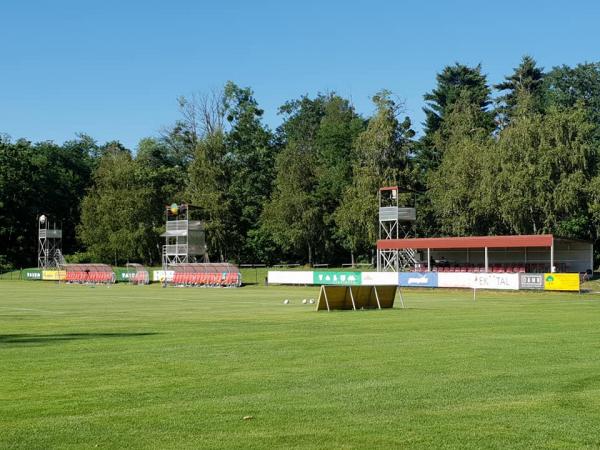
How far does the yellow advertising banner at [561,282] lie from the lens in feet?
170

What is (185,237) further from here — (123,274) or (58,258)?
(58,258)

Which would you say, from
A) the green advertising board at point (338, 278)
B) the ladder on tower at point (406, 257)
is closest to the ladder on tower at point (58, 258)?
the green advertising board at point (338, 278)

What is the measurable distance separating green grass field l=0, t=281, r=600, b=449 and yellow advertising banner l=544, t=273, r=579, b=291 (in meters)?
30.3

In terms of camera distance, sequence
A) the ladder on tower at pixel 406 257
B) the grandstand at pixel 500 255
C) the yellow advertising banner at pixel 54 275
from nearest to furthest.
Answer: the grandstand at pixel 500 255 < the ladder on tower at pixel 406 257 < the yellow advertising banner at pixel 54 275

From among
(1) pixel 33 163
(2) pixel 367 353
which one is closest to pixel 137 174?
(1) pixel 33 163

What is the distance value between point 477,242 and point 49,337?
48357 millimetres

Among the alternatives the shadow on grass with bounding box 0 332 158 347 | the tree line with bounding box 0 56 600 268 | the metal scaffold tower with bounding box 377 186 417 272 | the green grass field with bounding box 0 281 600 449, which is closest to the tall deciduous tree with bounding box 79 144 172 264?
the tree line with bounding box 0 56 600 268

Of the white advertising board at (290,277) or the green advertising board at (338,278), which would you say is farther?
the white advertising board at (290,277)

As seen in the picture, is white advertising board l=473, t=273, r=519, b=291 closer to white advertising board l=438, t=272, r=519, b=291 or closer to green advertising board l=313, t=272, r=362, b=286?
white advertising board l=438, t=272, r=519, b=291

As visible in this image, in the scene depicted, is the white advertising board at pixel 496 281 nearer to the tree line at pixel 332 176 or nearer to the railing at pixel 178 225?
the tree line at pixel 332 176

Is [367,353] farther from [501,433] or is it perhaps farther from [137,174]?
[137,174]

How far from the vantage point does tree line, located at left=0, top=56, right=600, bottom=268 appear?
73375 millimetres

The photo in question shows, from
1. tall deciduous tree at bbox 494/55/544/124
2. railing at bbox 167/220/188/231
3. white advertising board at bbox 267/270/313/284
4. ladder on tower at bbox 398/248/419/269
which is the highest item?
tall deciduous tree at bbox 494/55/544/124

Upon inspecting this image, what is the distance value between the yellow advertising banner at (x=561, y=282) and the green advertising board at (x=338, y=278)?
16.1 m
